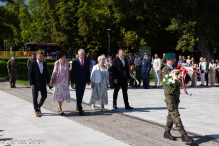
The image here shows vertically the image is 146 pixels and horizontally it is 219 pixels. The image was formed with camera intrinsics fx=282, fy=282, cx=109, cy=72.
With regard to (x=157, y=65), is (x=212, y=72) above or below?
below

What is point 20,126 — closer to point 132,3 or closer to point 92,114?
point 92,114

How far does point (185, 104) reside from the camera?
1015 centimetres

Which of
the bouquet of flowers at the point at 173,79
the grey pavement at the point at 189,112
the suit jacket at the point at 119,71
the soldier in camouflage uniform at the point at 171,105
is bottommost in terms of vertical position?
the grey pavement at the point at 189,112

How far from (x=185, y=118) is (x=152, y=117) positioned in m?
0.90

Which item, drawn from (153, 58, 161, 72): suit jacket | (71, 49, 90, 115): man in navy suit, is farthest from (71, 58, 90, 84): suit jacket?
(153, 58, 161, 72): suit jacket

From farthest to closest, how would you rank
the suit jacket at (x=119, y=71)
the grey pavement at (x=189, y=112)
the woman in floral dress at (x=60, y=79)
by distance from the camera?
the suit jacket at (x=119, y=71) → the woman in floral dress at (x=60, y=79) → the grey pavement at (x=189, y=112)

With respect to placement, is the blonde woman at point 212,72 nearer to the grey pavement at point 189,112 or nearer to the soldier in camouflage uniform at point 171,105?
the grey pavement at point 189,112

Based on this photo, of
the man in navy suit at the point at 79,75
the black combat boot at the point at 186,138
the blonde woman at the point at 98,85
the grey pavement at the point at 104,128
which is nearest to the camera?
the black combat boot at the point at 186,138

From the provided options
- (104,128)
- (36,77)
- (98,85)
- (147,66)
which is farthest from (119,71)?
(147,66)

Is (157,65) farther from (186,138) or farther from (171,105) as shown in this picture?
(186,138)

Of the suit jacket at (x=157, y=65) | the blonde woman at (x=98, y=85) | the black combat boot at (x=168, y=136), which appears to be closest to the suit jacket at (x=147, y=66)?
the suit jacket at (x=157, y=65)

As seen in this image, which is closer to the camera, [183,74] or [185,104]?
[183,74]

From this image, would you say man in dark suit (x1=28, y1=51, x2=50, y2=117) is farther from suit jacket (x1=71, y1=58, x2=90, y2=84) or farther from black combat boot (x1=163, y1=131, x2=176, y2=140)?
black combat boot (x1=163, y1=131, x2=176, y2=140)

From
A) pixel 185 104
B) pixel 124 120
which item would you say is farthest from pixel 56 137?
pixel 185 104
